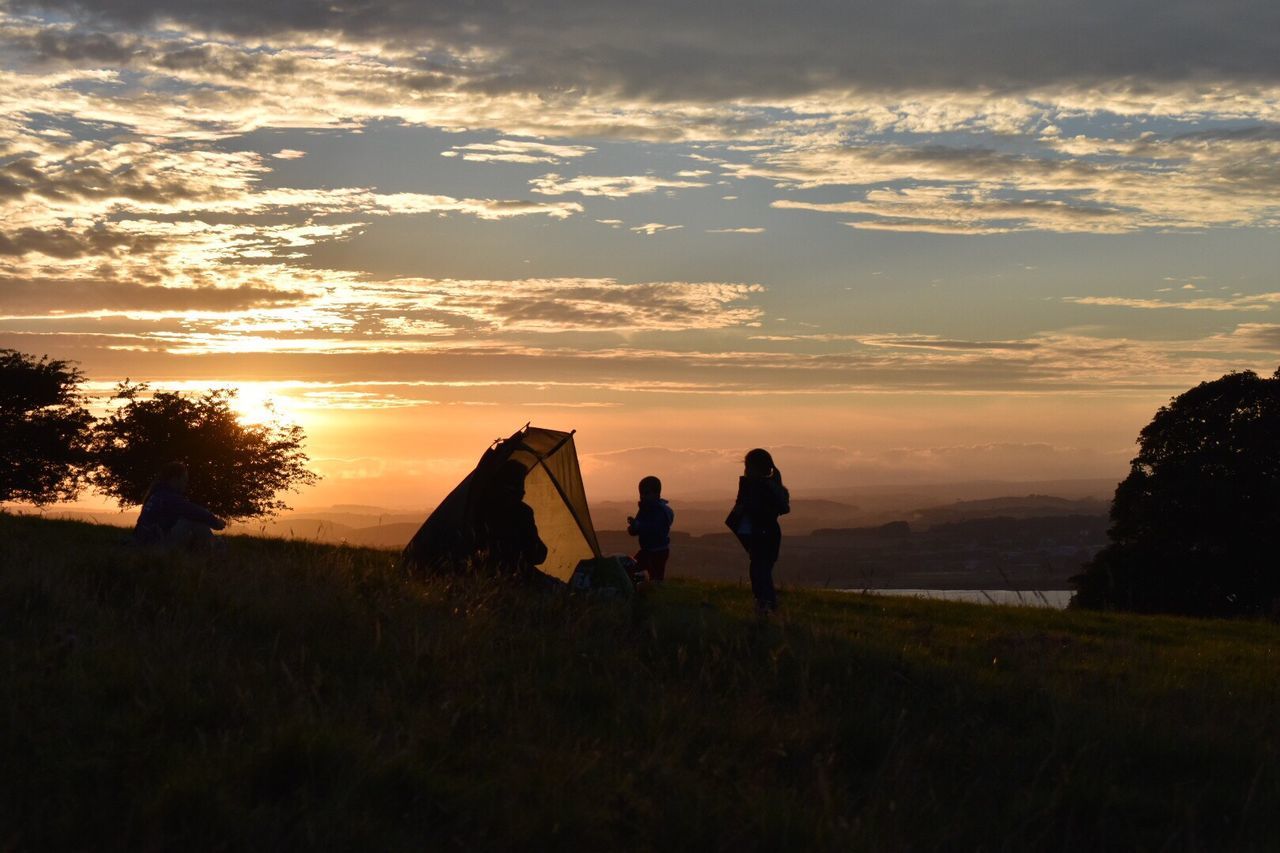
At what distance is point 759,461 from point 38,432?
4240 cm

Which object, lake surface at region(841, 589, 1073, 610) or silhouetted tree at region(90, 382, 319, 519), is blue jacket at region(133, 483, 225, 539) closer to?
lake surface at region(841, 589, 1073, 610)

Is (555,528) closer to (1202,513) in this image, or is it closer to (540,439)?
(540,439)

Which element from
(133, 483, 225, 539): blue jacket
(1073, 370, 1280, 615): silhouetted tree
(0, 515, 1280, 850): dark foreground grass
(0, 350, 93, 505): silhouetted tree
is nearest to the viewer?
(0, 515, 1280, 850): dark foreground grass

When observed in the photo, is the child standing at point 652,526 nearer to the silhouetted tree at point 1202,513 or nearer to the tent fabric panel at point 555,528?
the tent fabric panel at point 555,528

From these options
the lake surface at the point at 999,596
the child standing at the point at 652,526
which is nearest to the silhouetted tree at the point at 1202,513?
the lake surface at the point at 999,596

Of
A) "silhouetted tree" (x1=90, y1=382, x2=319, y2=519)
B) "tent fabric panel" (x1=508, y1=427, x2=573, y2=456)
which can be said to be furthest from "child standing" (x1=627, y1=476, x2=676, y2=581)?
"silhouetted tree" (x1=90, y1=382, x2=319, y2=519)

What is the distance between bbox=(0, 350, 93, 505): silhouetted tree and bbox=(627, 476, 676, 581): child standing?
126 feet

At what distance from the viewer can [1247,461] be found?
105 ft

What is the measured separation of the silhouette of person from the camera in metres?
13.1

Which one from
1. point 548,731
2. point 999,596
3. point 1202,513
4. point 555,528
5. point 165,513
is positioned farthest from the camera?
point 1202,513

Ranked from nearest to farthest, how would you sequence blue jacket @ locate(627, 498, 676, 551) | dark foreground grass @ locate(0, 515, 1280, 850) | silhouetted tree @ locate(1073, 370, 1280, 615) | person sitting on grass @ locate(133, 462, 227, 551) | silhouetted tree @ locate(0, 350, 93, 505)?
dark foreground grass @ locate(0, 515, 1280, 850) → person sitting on grass @ locate(133, 462, 227, 551) → blue jacket @ locate(627, 498, 676, 551) → silhouetted tree @ locate(1073, 370, 1280, 615) → silhouetted tree @ locate(0, 350, 93, 505)

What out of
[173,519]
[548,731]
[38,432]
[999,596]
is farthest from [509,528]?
[38,432]

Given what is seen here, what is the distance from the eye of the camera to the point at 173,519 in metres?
13.8

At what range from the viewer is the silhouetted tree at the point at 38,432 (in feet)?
148
